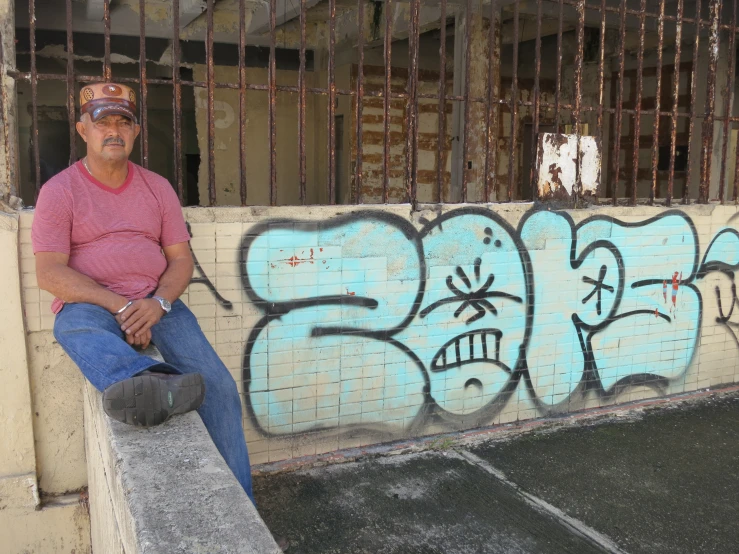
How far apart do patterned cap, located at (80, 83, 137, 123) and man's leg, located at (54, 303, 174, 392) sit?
0.85m

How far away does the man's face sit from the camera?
9.82 ft

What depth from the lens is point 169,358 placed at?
118 inches

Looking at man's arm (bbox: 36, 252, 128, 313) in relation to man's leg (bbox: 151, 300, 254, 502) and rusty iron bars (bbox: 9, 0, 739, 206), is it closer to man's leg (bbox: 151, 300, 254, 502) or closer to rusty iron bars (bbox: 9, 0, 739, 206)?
man's leg (bbox: 151, 300, 254, 502)

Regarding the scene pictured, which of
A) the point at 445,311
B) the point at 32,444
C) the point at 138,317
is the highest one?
the point at 138,317

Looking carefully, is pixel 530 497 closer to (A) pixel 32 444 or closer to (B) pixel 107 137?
(A) pixel 32 444

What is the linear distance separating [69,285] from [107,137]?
0.68m

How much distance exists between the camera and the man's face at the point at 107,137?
299 centimetres

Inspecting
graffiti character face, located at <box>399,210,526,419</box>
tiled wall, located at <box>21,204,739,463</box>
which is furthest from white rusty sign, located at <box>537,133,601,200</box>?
graffiti character face, located at <box>399,210,526,419</box>

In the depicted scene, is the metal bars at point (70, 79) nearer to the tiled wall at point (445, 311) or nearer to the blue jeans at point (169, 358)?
the tiled wall at point (445, 311)

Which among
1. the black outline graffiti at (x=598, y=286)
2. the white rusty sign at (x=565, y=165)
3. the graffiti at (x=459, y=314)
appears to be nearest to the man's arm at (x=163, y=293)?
the graffiti at (x=459, y=314)

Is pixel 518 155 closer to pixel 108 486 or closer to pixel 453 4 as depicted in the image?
pixel 453 4

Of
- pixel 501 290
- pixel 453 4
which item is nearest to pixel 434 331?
pixel 501 290

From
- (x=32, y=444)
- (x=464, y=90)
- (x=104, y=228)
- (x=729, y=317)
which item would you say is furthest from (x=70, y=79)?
(x=729, y=317)

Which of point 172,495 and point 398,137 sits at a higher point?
point 398,137
